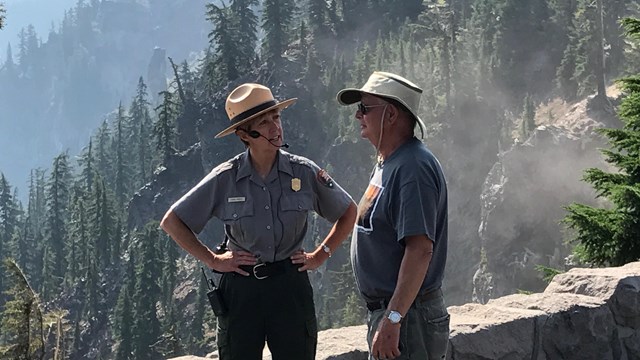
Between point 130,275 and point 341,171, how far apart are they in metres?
22.4

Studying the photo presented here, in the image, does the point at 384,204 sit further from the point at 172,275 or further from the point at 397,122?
the point at 172,275

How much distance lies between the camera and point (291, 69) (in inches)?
2936

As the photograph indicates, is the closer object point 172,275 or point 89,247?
point 172,275

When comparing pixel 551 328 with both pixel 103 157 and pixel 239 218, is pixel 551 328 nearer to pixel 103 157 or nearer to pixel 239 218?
pixel 239 218

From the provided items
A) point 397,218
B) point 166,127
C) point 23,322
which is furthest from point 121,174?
A: point 397,218

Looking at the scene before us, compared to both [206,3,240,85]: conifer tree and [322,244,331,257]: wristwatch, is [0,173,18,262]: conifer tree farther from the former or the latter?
[322,244,331,257]: wristwatch

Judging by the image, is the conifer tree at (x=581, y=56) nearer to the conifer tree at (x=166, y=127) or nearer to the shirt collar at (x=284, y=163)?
the conifer tree at (x=166, y=127)

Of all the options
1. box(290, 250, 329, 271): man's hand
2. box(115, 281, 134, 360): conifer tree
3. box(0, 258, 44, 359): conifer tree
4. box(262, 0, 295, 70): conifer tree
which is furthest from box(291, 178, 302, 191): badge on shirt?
box(262, 0, 295, 70): conifer tree

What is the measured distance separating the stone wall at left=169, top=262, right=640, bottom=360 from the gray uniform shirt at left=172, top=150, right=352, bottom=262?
1.00m

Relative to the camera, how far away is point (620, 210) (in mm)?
8195

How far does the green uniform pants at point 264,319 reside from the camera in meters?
3.61

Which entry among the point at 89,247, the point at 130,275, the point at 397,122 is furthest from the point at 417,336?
the point at 89,247

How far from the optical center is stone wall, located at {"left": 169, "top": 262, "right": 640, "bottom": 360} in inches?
181

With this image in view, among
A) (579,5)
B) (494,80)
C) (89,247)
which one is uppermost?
(579,5)
